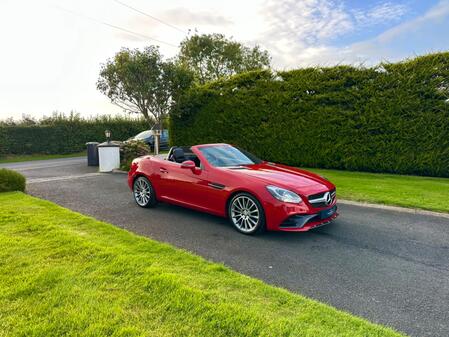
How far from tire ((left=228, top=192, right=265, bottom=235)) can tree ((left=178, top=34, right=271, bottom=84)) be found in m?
24.7

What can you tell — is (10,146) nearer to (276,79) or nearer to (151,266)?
(276,79)

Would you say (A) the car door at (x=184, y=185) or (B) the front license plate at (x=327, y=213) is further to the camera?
(A) the car door at (x=184, y=185)

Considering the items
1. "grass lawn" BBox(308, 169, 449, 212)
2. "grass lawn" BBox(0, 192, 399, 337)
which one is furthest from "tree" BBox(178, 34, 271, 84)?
"grass lawn" BBox(0, 192, 399, 337)

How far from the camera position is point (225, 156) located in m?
5.30

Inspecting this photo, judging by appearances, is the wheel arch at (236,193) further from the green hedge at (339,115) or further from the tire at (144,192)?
the green hedge at (339,115)

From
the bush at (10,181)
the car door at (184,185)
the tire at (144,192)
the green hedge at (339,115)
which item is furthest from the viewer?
the green hedge at (339,115)

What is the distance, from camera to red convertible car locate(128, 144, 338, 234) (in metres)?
4.08

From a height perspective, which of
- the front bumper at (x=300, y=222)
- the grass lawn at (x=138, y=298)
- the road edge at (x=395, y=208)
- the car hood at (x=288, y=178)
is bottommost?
the grass lawn at (x=138, y=298)

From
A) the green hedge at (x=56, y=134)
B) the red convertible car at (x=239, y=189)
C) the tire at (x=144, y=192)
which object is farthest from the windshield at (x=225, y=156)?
the green hedge at (x=56, y=134)

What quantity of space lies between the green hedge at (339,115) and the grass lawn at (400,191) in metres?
1.13

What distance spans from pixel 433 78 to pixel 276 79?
5407 millimetres

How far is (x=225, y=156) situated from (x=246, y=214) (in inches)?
53.3

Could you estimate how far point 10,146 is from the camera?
67.2 feet

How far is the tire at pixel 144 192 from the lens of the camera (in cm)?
574
